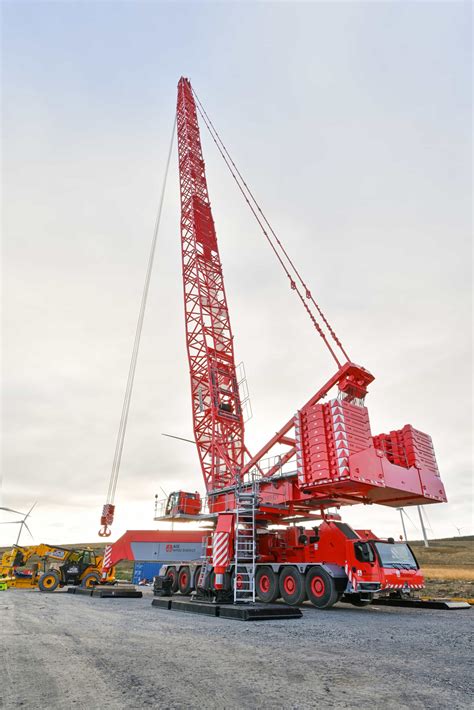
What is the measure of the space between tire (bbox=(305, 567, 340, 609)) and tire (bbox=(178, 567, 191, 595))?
6190 millimetres

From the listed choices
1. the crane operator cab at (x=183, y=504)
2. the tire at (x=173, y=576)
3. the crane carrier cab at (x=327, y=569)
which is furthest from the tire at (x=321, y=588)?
the crane operator cab at (x=183, y=504)

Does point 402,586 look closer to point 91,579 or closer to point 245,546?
point 245,546

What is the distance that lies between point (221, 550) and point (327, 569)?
3647mm

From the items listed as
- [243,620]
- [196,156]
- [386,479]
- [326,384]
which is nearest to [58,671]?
[243,620]

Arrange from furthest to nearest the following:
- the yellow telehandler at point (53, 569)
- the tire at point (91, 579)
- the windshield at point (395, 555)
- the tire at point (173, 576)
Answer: the tire at point (91, 579)
the yellow telehandler at point (53, 569)
the tire at point (173, 576)
the windshield at point (395, 555)

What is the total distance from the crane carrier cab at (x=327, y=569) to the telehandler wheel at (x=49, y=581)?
9.88 metres

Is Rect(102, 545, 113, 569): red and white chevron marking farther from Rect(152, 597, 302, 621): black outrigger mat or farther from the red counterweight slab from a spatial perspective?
the red counterweight slab

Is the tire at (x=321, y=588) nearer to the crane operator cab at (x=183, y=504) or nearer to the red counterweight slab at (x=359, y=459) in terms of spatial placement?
the red counterweight slab at (x=359, y=459)

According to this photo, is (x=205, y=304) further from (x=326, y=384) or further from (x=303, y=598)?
(x=303, y=598)

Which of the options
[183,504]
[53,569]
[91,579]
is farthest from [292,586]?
[53,569]

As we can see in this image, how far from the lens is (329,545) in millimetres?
13648

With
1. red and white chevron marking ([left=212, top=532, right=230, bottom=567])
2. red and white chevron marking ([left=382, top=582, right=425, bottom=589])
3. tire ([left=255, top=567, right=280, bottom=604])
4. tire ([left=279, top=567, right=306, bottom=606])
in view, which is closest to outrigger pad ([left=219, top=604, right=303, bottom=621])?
tire ([left=279, top=567, right=306, bottom=606])

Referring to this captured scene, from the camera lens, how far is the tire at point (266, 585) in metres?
14.1

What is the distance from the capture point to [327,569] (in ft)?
41.7
